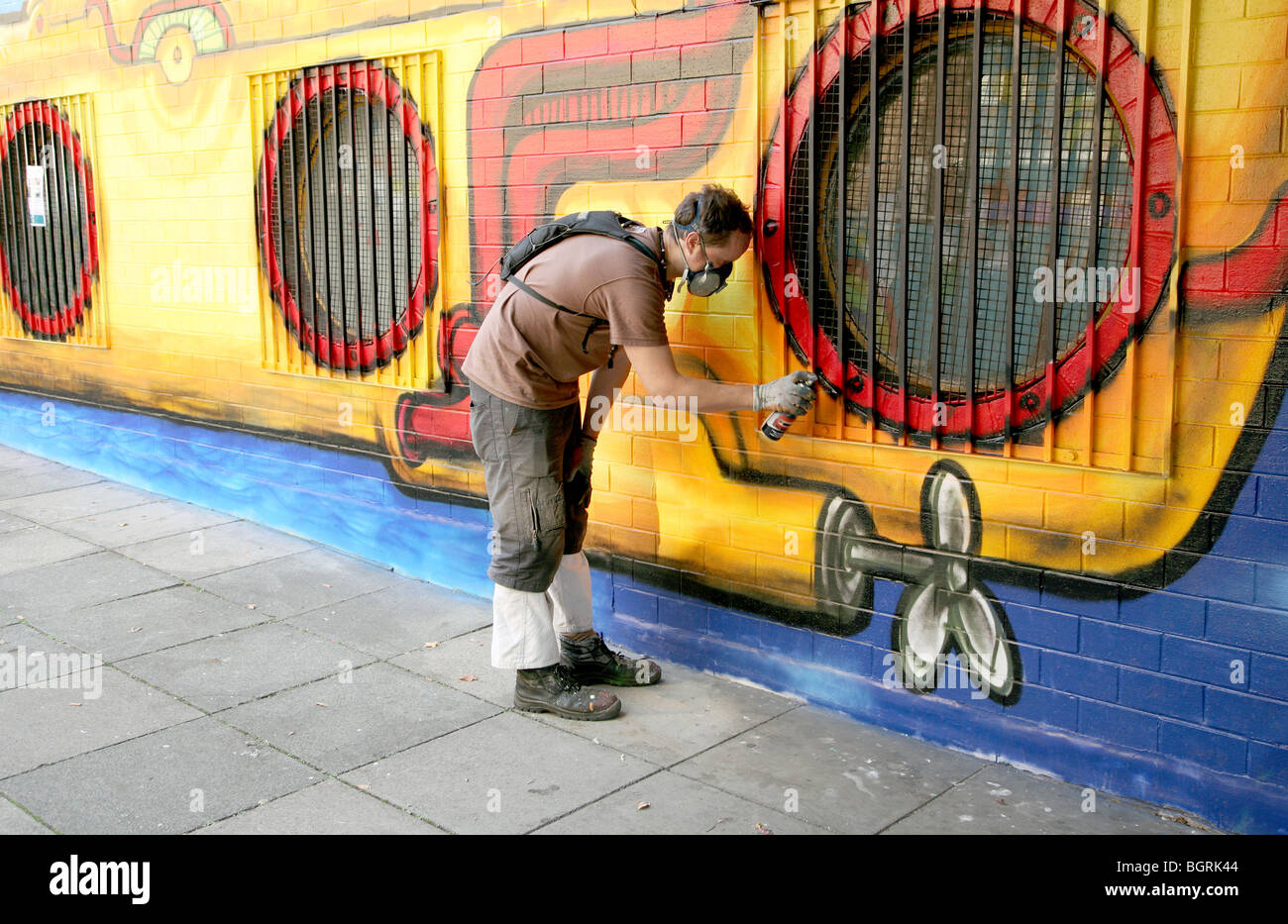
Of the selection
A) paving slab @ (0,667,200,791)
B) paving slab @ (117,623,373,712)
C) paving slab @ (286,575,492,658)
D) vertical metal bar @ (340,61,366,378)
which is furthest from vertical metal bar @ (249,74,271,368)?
paving slab @ (0,667,200,791)

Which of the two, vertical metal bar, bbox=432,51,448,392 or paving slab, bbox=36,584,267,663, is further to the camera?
vertical metal bar, bbox=432,51,448,392

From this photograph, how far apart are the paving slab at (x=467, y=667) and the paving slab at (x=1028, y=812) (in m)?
1.76

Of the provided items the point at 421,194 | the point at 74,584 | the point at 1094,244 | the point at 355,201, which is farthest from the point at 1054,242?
the point at 74,584

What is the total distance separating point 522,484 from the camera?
4418 mm

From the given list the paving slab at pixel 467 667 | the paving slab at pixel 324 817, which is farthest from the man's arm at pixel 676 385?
the paving slab at pixel 324 817

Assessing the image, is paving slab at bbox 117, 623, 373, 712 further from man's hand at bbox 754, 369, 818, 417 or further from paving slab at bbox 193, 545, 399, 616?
man's hand at bbox 754, 369, 818, 417

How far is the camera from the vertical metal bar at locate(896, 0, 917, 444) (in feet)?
13.1

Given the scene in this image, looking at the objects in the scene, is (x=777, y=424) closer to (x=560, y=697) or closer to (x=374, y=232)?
(x=560, y=697)

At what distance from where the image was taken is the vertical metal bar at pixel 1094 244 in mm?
3582

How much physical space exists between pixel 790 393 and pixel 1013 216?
94 centimetres

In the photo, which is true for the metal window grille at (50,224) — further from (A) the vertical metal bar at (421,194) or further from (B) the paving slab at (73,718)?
(B) the paving slab at (73,718)

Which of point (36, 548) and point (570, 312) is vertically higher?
point (570, 312)

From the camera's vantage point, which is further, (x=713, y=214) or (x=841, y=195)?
(x=841, y=195)

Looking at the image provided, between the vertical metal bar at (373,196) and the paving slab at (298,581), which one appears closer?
the paving slab at (298,581)
